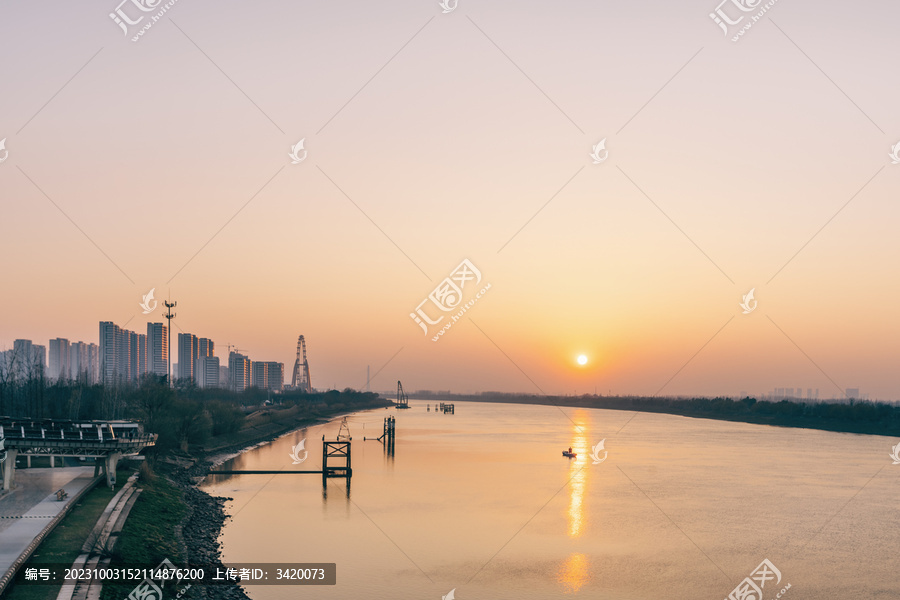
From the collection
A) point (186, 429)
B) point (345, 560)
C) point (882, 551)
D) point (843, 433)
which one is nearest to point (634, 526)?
point (882, 551)

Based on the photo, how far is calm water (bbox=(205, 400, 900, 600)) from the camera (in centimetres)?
2755

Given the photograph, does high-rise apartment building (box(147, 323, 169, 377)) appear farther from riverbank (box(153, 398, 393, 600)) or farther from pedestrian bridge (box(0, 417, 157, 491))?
pedestrian bridge (box(0, 417, 157, 491))

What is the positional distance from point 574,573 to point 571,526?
906 cm

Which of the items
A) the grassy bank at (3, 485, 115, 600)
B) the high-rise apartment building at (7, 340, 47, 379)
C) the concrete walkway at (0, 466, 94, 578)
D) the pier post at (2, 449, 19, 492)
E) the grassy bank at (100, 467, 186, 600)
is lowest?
the grassy bank at (100, 467, 186, 600)

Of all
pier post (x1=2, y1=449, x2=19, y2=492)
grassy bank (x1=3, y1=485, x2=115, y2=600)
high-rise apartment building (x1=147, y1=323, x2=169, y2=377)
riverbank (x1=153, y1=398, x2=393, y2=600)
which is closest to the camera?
grassy bank (x1=3, y1=485, x2=115, y2=600)

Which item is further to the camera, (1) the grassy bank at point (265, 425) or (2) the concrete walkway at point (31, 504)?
(1) the grassy bank at point (265, 425)

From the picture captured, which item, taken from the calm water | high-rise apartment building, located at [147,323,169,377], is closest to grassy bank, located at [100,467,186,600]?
the calm water

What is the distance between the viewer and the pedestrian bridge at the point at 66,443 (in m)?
28.4

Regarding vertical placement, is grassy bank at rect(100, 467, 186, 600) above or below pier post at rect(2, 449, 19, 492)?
below

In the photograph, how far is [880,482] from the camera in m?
55.2

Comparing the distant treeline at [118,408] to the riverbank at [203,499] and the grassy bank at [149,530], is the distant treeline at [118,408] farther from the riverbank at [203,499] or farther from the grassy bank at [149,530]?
the grassy bank at [149,530]

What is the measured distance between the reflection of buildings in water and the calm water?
0.36ft

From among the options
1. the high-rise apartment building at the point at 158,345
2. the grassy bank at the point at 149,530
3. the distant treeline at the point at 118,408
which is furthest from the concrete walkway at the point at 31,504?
the high-rise apartment building at the point at 158,345

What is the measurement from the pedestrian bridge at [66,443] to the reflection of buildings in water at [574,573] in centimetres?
1935
